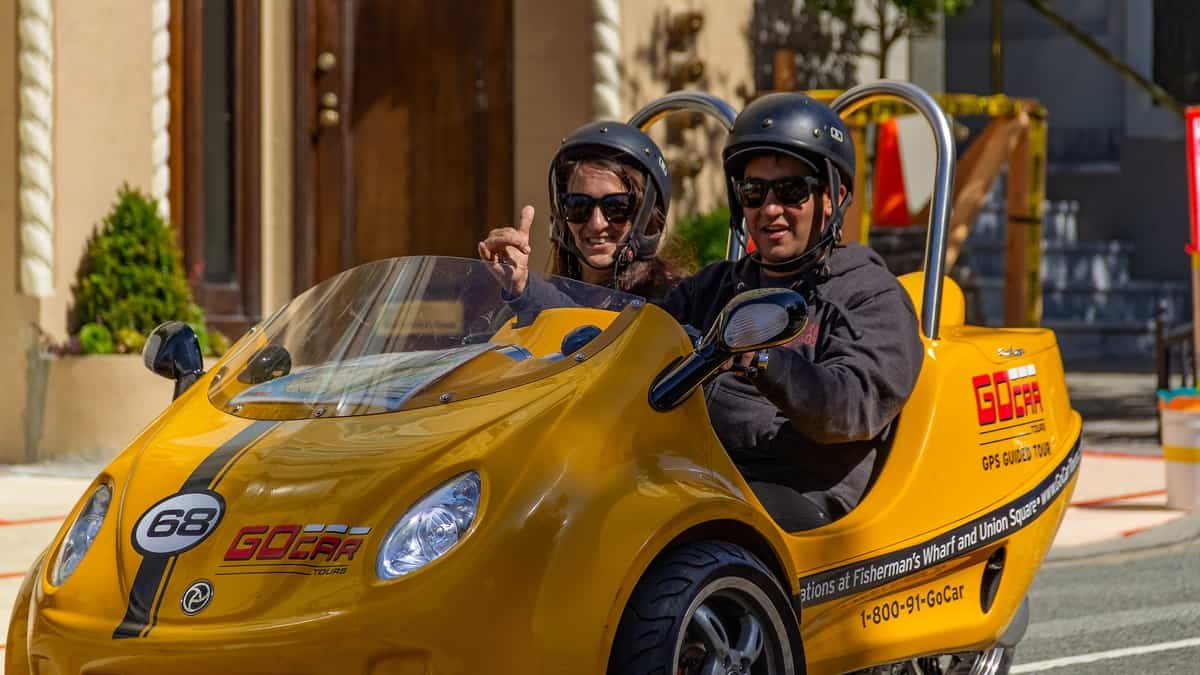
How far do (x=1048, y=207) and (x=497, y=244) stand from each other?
19.7m

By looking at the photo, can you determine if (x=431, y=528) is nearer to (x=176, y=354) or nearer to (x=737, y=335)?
(x=737, y=335)

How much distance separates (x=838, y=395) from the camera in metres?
4.23

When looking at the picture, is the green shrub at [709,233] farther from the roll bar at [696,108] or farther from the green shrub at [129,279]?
the roll bar at [696,108]

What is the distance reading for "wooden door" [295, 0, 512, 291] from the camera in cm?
1317

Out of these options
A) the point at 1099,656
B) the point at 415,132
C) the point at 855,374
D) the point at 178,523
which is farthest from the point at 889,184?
the point at 178,523

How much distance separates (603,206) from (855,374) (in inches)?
48.5

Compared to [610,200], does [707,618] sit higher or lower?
lower

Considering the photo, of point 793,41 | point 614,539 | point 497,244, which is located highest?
point 793,41

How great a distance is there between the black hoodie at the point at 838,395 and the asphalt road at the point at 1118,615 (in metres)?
1.75

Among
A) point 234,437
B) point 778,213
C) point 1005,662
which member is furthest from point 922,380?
point 234,437

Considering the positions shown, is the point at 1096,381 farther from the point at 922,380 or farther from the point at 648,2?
the point at 922,380

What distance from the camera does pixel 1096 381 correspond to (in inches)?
725

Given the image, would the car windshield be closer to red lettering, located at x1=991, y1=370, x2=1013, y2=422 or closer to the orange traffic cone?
red lettering, located at x1=991, y1=370, x2=1013, y2=422

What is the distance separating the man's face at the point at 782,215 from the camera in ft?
15.1
